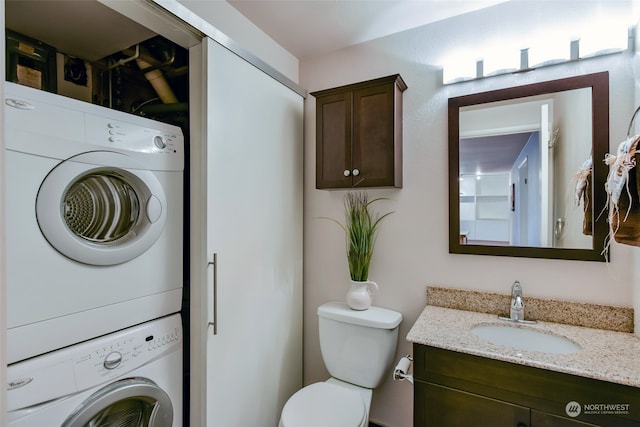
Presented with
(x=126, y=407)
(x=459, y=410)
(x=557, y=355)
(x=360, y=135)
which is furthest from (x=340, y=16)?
(x=126, y=407)

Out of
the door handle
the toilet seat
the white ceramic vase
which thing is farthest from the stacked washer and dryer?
the white ceramic vase

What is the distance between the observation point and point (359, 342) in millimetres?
1652

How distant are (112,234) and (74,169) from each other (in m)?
0.33

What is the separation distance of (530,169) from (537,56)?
0.53 meters

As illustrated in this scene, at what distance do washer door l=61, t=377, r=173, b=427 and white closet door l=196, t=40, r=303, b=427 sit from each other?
0.19 meters

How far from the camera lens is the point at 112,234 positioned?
4.25 ft

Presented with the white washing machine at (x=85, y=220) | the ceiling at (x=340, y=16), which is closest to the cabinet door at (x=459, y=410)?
the white washing machine at (x=85, y=220)

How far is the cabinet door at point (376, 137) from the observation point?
5.48 ft

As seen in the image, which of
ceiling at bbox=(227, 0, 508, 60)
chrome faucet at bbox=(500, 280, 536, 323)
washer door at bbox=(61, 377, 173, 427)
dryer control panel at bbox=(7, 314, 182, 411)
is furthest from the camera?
ceiling at bbox=(227, 0, 508, 60)

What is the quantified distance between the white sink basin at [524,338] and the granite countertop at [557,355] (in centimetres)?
2

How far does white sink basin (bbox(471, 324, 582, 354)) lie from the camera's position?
1321 mm

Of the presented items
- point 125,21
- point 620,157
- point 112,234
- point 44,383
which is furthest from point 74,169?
point 620,157

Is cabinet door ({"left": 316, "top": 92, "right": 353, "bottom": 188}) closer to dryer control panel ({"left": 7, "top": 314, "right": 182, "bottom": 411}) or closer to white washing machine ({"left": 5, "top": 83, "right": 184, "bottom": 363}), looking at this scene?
white washing machine ({"left": 5, "top": 83, "right": 184, "bottom": 363})

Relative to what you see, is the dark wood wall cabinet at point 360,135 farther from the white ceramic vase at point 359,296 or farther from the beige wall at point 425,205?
the white ceramic vase at point 359,296
